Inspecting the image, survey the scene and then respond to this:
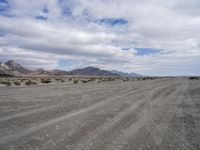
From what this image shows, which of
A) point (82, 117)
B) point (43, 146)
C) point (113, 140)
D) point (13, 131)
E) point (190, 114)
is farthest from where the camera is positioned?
point (190, 114)

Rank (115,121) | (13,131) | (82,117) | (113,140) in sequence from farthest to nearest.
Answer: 1. (82,117)
2. (115,121)
3. (13,131)
4. (113,140)

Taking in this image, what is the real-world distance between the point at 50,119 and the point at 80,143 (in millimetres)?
3554

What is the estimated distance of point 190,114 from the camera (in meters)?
11.4

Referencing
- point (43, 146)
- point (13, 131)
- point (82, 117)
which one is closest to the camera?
point (43, 146)

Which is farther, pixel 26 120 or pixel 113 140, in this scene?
pixel 26 120

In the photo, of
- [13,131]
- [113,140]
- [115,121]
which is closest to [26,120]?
[13,131]

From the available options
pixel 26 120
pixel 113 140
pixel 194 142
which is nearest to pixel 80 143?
pixel 113 140

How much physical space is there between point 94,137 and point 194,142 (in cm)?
281

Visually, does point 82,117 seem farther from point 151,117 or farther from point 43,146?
point 43,146

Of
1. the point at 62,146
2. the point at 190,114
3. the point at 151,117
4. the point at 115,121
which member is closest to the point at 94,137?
the point at 62,146

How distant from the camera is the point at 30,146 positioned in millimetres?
6062

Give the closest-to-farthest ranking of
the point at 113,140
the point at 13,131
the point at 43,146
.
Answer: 1. the point at 43,146
2. the point at 113,140
3. the point at 13,131

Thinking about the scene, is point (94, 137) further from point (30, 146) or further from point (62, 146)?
point (30, 146)

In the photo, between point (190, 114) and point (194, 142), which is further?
point (190, 114)
